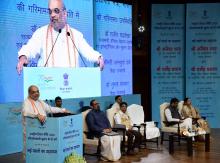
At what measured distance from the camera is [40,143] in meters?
6.05

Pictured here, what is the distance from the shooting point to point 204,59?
12.9 m

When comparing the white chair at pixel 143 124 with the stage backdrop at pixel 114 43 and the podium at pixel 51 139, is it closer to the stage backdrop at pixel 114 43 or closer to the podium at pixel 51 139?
the stage backdrop at pixel 114 43

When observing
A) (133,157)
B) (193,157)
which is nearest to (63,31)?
(133,157)

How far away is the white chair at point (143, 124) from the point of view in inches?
375

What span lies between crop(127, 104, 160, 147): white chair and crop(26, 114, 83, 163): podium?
3.43 m

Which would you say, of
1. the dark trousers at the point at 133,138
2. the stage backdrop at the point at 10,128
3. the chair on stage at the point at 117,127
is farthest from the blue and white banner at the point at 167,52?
the stage backdrop at the point at 10,128

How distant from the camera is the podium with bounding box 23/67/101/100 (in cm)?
899

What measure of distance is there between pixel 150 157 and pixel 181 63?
Answer: 5087 mm

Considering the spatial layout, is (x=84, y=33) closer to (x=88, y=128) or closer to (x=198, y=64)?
(x=88, y=128)

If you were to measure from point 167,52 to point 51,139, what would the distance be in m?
7.57

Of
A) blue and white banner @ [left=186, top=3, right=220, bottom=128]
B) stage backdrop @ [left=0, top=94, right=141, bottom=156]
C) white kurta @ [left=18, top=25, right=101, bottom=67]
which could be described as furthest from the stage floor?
blue and white banner @ [left=186, top=3, right=220, bottom=128]

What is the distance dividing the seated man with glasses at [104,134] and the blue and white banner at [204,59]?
486 cm

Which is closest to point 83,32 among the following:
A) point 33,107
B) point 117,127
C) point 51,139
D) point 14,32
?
point 14,32

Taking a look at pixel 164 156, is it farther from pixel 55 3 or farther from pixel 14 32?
pixel 55 3
